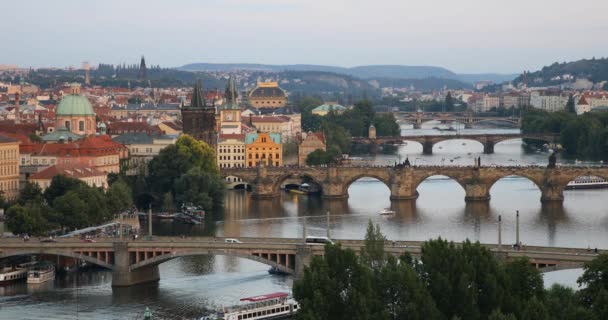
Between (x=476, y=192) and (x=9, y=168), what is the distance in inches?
727

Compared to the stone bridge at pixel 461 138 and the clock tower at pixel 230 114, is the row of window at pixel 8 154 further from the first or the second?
the stone bridge at pixel 461 138

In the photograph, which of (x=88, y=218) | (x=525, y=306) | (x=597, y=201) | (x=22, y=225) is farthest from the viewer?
(x=597, y=201)

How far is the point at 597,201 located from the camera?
60969 millimetres

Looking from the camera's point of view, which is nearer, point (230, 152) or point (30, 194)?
point (30, 194)

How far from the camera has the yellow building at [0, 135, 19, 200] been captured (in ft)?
181

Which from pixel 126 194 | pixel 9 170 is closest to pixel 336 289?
pixel 126 194

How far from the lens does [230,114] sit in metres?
81.5

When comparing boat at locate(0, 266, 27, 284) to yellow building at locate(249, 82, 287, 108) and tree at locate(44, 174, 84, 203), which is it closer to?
tree at locate(44, 174, 84, 203)

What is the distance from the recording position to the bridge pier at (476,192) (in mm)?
62062

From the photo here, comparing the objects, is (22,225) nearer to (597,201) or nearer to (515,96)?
(597,201)

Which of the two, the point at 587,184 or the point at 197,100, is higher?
the point at 197,100

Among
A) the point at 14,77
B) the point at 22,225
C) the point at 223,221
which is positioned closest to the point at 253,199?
the point at 223,221

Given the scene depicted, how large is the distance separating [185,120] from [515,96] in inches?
4444

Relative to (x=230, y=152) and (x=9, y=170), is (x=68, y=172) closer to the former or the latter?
(x=9, y=170)
